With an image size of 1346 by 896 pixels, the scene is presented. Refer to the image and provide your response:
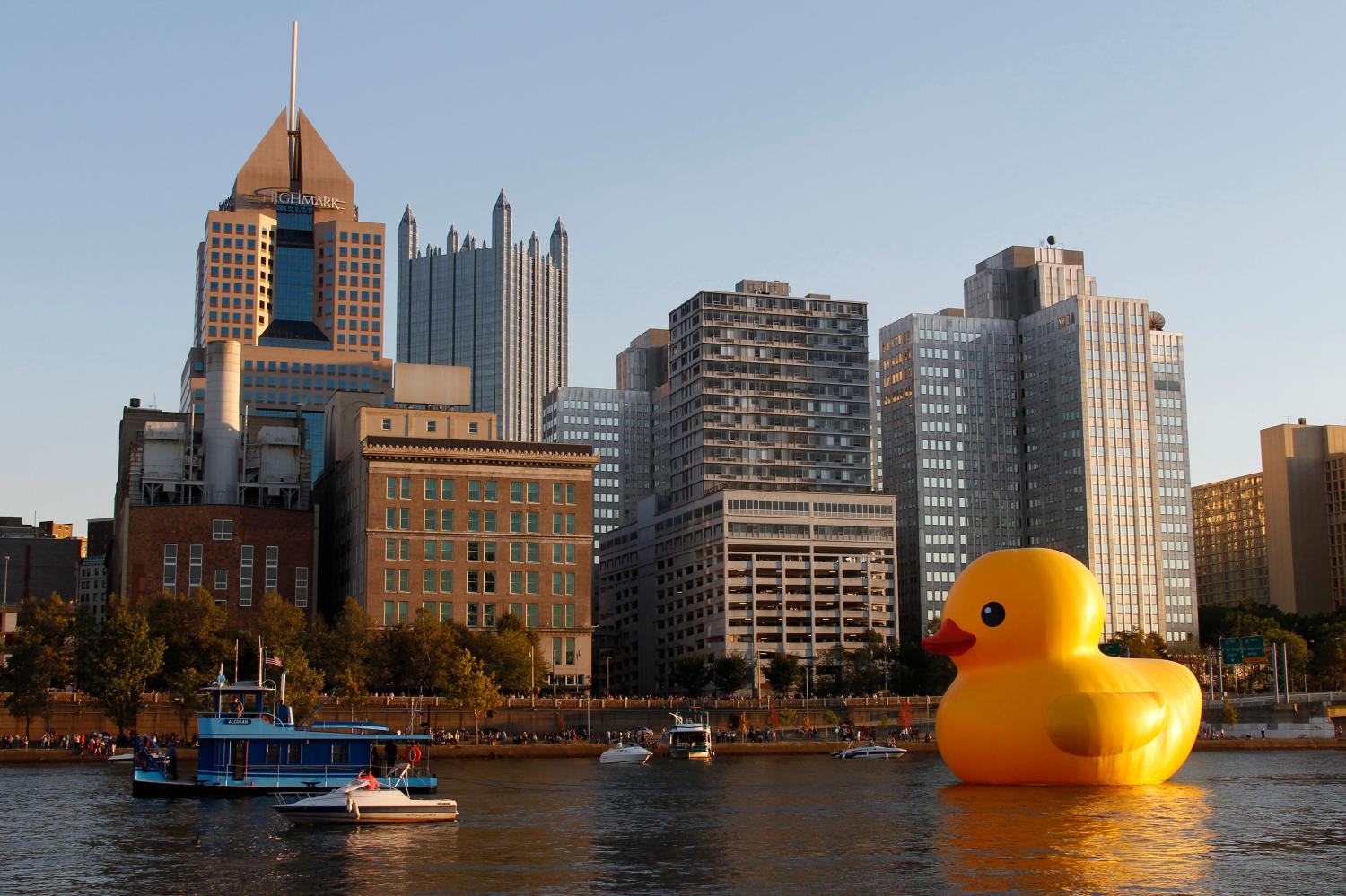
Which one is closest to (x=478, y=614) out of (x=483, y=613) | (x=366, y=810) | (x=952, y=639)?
(x=483, y=613)

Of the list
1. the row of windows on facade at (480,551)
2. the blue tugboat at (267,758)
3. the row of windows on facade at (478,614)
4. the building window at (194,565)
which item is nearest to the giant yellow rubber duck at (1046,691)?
the blue tugboat at (267,758)

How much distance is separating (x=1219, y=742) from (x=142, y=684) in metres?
98.0

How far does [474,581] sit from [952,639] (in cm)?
10788

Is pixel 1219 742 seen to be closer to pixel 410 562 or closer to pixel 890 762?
pixel 890 762

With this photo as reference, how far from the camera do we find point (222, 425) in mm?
179750

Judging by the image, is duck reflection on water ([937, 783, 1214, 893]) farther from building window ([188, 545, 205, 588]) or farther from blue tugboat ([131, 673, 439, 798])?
building window ([188, 545, 205, 588])

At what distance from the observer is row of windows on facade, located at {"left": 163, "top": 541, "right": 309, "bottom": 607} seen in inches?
6486

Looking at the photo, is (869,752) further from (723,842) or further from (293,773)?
(723,842)

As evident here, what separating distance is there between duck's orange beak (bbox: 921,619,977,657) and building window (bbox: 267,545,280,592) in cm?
11291

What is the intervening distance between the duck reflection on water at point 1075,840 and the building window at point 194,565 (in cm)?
10921

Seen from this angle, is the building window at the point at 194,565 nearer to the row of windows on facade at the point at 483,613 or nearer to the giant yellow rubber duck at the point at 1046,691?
the row of windows on facade at the point at 483,613

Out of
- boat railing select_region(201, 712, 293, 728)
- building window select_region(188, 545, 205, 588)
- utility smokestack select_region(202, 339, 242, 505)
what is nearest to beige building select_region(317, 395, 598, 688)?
utility smokestack select_region(202, 339, 242, 505)

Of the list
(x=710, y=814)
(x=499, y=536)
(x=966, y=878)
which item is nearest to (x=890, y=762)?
(x=710, y=814)

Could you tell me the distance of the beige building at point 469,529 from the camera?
16725 centimetres
